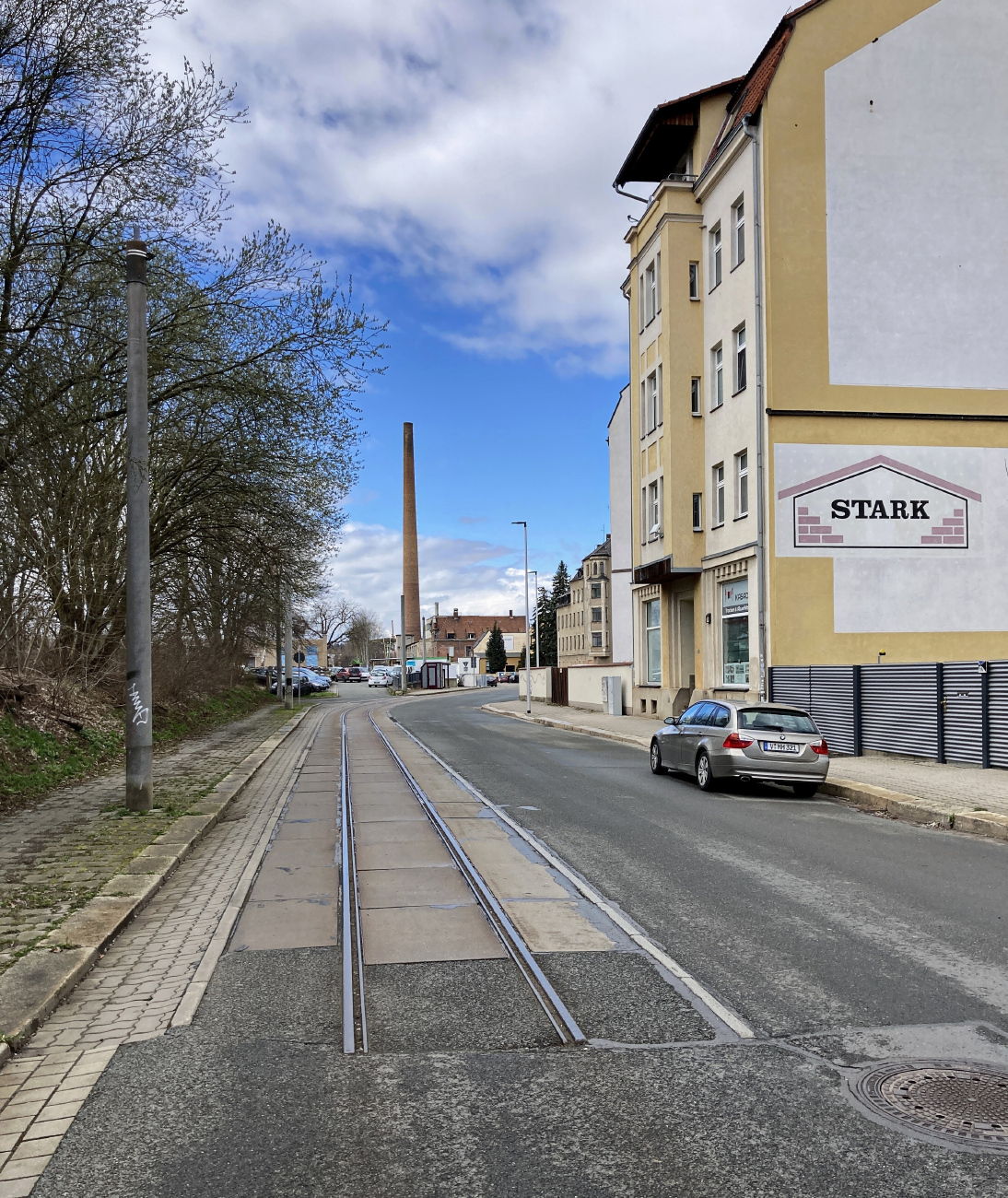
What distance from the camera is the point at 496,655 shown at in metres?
148

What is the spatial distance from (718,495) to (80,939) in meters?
25.0

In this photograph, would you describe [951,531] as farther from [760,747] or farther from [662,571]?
[760,747]

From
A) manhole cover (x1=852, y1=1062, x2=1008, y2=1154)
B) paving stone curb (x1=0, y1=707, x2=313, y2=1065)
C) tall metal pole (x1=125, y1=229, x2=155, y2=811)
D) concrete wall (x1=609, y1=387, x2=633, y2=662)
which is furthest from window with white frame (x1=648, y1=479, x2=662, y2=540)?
manhole cover (x1=852, y1=1062, x2=1008, y2=1154)

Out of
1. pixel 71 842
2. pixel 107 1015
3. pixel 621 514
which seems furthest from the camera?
pixel 621 514

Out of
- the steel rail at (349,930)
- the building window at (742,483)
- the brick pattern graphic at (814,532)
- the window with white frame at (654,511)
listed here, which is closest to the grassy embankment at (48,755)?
the steel rail at (349,930)

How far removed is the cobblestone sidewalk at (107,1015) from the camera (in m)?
3.96

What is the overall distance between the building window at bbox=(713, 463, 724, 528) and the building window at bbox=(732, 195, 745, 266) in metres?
5.39

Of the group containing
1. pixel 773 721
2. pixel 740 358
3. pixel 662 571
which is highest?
pixel 740 358

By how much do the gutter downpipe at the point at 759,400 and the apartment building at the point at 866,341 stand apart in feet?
0.18

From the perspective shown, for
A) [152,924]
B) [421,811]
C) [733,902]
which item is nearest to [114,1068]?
[152,924]

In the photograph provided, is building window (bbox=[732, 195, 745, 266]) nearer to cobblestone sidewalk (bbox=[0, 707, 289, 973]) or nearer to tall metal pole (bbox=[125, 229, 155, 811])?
cobblestone sidewalk (bbox=[0, 707, 289, 973])

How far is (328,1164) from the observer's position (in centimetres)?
367

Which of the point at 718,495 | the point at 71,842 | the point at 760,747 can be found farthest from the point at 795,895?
the point at 718,495

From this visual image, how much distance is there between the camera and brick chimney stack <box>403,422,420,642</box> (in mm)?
84062
